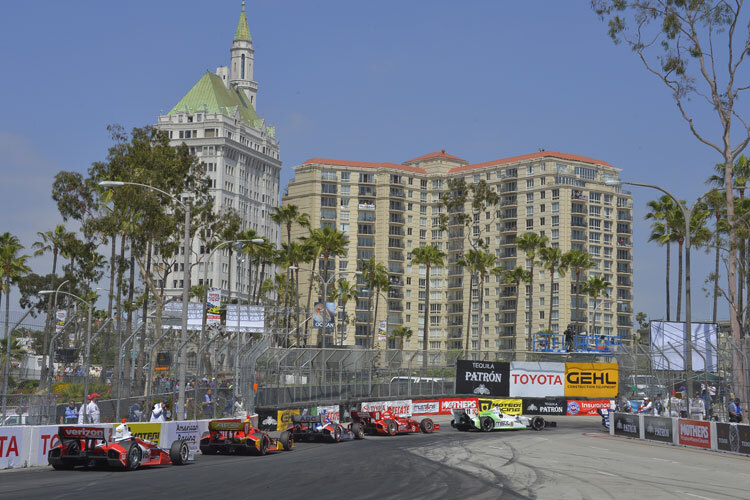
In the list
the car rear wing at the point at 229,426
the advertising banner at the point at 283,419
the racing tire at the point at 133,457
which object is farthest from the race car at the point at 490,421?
the racing tire at the point at 133,457

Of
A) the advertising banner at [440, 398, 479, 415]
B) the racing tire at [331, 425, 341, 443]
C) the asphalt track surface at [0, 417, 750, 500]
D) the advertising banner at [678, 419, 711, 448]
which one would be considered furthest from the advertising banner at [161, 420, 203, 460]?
the advertising banner at [440, 398, 479, 415]

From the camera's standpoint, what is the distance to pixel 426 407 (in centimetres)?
5388

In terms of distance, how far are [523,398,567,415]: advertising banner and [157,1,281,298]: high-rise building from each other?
92056 mm

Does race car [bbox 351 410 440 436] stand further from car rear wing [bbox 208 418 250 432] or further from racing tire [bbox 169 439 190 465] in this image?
racing tire [bbox 169 439 190 465]

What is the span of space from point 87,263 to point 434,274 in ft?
211

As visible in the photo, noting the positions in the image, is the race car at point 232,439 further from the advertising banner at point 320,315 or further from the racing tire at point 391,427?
the advertising banner at point 320,315

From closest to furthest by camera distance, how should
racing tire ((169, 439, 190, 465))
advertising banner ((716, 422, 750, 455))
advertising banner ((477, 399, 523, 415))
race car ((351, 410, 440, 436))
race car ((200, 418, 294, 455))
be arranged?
racing tire ((169, 439, 190, 465)) < race car ((200, 418, 294, 455)) < advertising banner ((716, 422, 750, 455)) < race car ((351, 410, 440, 436)) < advertising banner ((477, 399, 523, 415))

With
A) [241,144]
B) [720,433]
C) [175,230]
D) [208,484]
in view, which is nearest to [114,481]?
[208,484]

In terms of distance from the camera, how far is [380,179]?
135 metres

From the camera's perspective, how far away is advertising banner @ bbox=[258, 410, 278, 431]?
1492 inches

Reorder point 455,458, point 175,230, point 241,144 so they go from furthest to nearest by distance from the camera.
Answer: point 241,144 → point 175,230 → point 455,458

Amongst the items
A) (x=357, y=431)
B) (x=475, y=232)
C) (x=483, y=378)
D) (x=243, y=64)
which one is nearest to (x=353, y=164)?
(x=475, y=232)

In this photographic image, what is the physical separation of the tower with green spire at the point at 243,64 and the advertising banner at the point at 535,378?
129m

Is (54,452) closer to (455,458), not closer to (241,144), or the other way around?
(455,458)
